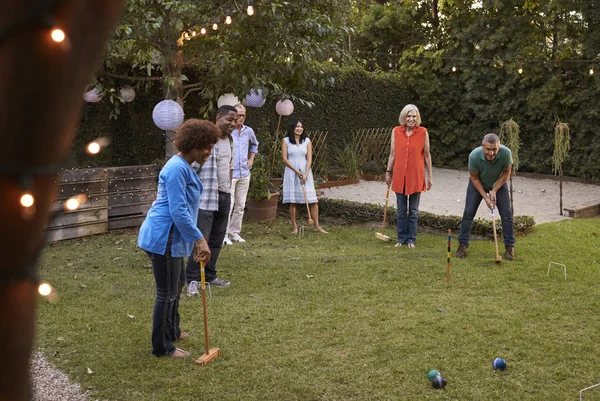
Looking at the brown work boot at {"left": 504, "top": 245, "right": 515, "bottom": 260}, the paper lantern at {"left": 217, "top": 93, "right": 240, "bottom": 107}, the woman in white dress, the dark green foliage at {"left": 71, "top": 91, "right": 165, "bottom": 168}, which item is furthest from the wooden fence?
the brown work boot at {"left": 504, "top": 245, "right": 515, "bottom": 260}

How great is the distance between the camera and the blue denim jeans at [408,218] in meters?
8.70

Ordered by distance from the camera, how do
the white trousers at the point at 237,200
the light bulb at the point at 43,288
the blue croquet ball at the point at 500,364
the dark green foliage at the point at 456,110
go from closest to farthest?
the light bulb at the point at 43,288, the blue croquet ball at the point at 500,364, the white trousers at the point at 237,200, the dark green foliage at the point at 456,110

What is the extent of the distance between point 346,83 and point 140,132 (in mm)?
6981

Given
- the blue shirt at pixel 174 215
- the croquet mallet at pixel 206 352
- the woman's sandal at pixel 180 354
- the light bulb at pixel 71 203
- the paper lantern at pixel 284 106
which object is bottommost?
the woman's sandal at pixel 180 354

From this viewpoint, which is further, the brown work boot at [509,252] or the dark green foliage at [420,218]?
the dark green foliage at [420,218]

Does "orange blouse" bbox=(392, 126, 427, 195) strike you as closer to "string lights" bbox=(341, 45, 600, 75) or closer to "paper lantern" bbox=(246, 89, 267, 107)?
"paper lantern" bbox=(246, 89, 267, 107)

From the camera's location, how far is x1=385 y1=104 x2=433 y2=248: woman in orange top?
340 inches

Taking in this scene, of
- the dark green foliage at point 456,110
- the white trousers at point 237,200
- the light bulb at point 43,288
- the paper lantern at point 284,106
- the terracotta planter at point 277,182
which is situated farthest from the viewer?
the dark green foliage at point 456,110

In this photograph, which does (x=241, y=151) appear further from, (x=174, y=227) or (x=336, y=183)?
(x=336, y=183)

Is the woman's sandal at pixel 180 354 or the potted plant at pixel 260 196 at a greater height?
the potted plant at pixel 260 196

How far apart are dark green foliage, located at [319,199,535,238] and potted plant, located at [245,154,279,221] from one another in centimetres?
85

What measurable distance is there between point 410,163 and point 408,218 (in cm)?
74

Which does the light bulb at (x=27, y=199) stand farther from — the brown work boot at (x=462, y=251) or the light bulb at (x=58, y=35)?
the brown work boot at (x=462, y=251)

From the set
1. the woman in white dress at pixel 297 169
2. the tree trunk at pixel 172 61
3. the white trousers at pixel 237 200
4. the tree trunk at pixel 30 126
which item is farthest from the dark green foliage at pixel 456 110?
the tree trunk at pixel 30 126
